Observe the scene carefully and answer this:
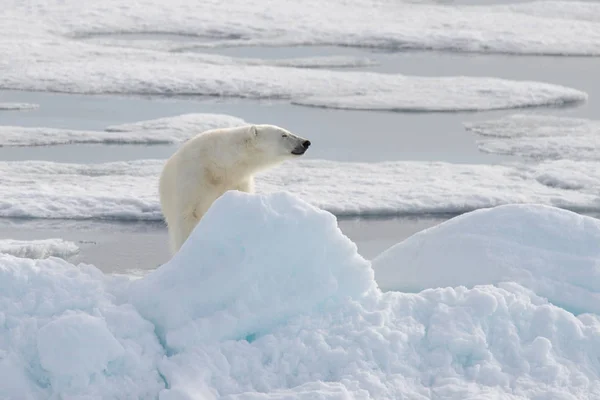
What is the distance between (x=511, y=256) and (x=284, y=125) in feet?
17.2

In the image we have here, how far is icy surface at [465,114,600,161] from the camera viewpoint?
8156 millimetres

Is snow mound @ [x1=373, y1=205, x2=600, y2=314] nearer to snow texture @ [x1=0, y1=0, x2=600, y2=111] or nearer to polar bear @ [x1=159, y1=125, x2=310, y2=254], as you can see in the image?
polar bear @ [x1=159, y1=125, x2=310, y2=254]

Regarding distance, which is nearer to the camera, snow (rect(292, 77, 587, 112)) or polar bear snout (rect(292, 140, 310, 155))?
polar bear snout (rect(292, 140, 310, 155))

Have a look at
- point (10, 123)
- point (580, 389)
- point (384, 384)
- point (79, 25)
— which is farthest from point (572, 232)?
point (79, 25)

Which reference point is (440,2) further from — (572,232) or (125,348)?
(125,348)

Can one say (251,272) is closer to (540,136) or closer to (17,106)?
(540,136)

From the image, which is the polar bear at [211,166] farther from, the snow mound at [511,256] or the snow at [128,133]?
the snow at [128,133]

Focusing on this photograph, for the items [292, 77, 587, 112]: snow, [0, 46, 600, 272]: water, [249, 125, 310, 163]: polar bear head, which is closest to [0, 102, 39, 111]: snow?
[0, 46, 600, 272]: water

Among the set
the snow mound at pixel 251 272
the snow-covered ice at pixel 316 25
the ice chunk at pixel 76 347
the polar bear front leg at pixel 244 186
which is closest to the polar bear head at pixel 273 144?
the polar bear front leg at pixel 244 186

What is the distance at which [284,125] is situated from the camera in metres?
8.66

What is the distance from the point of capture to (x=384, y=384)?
111 inches

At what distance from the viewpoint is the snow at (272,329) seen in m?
2.71

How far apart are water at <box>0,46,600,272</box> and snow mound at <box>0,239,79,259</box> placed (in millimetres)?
92

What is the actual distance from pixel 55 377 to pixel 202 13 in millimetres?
13675
